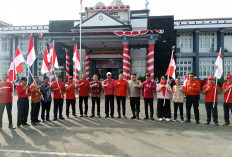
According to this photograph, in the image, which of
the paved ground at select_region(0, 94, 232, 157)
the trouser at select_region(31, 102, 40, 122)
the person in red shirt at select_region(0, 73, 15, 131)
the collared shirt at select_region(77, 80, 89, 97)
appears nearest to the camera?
the paved ground at select_region(0, 94, 232, 157)

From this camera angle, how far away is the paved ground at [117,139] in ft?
13.5

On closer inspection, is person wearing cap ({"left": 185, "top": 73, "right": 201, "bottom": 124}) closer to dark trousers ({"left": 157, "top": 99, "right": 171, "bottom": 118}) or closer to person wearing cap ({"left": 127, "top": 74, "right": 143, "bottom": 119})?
dark trousers ({"left": 157, "top": 99, "right": 171, "bottom": 118})

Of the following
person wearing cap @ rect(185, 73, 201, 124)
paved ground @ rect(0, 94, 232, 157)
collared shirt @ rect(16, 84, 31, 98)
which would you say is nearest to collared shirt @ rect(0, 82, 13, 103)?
collared shirt @ rect(16, 84, 31, 98)

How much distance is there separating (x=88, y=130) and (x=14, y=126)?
2.62 metres

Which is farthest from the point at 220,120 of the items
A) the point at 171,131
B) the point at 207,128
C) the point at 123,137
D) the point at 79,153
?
the point at 79,153

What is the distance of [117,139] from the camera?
4.99m

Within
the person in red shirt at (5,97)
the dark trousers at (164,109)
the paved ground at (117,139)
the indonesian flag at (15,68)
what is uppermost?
the indonesian flag at (15,68)

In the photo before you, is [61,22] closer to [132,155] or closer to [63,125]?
[63,125]

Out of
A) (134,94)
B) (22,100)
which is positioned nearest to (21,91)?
(22,100)

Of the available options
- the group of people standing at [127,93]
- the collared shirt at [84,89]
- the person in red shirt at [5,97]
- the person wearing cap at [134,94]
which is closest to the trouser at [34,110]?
the group of people standing at [127,93]

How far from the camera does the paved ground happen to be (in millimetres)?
4122

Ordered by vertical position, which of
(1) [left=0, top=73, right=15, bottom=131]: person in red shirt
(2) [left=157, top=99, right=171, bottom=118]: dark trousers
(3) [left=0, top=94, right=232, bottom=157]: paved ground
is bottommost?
(3) [left=0, top=94, right=232, bottom=157]: paved ground

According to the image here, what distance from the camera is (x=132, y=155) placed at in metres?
3.97

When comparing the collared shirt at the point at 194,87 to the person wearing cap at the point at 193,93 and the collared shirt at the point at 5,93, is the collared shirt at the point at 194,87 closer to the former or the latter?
the person wearing cap at the point at 193,93
